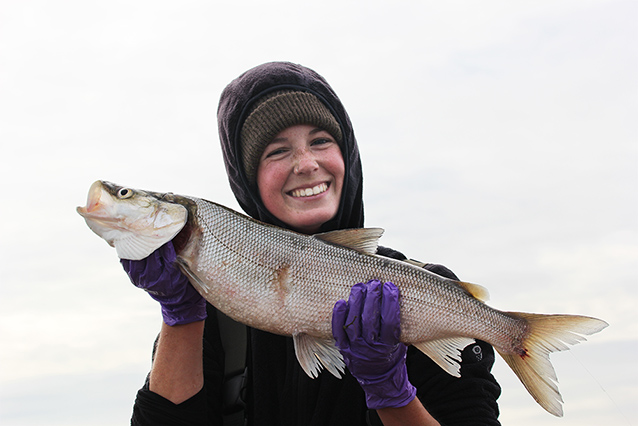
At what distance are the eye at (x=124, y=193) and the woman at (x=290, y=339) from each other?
375 millimetres

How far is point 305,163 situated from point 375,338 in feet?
4.19

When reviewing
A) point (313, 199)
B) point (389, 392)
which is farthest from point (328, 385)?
point (313, 199)

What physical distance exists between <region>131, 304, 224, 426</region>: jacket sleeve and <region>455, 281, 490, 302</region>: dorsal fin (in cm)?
169

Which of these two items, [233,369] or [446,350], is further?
[233,369]

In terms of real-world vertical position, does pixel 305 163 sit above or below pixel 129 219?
above

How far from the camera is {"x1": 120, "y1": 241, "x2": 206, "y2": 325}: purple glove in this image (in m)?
3.23

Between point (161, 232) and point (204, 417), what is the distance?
1257 millimetres

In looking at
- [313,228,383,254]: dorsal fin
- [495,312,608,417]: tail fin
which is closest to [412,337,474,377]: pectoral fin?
[495,312,608,417]: tail fin

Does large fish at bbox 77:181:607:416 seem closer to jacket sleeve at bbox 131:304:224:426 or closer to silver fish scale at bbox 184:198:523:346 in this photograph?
silver fish scale at bbox 184:198:523:346

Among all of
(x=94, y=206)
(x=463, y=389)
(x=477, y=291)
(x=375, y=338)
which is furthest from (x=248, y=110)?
(x=463, y=389)

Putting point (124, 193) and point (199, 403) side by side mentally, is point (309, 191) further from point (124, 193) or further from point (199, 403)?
point (199, 403)

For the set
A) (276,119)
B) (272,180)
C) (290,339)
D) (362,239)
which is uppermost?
(276,119)

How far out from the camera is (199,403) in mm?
3584

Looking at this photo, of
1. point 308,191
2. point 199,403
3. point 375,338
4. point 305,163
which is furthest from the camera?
point 308,191
